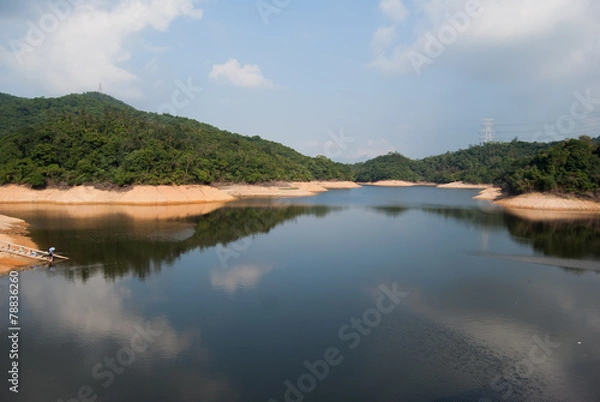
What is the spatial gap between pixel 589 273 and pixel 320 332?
1260 cm

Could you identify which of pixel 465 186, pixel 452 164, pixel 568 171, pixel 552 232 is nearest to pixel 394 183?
pixel 452 164

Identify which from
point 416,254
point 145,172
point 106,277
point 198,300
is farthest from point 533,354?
point 145,172

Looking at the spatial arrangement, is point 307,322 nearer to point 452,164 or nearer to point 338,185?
point 338,185

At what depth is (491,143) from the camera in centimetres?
12181

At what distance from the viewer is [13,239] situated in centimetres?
1895

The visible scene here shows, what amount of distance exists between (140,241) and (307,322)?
44.0 feet

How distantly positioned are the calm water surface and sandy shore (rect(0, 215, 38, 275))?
111 cm

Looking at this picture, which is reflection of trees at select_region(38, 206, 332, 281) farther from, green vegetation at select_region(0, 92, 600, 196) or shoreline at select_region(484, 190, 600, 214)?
shoreline at select_region(484, 190, 600, 214)

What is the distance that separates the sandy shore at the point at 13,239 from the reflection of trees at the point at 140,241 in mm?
1107

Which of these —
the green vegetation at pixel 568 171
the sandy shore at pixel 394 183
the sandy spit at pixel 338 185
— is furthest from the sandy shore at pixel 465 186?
the green vegetation at pixel 568 171

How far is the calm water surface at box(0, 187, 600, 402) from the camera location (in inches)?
304

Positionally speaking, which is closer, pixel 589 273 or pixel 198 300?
pixel 198 300

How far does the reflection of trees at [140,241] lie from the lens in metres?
16.1

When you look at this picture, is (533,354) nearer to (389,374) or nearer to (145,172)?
(389,374)
